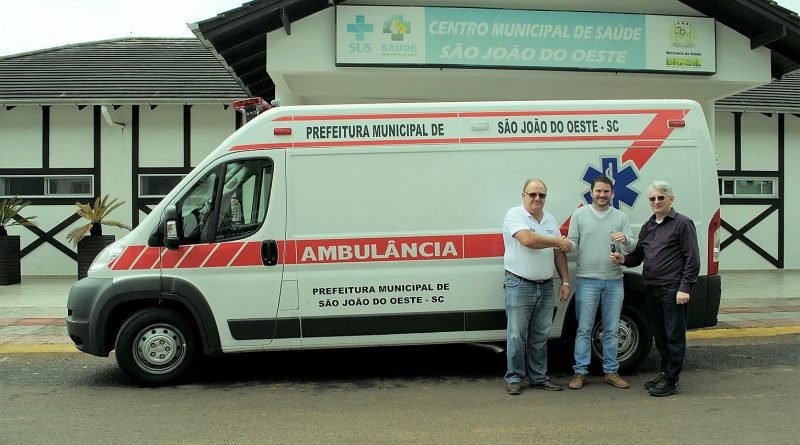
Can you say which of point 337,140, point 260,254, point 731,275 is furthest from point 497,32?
point 731,275

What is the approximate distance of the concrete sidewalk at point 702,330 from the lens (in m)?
8.08

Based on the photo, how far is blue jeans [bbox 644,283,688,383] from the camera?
5.52 meters

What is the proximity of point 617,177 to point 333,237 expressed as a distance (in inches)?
105

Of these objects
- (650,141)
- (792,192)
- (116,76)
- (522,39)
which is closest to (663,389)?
(650,141)

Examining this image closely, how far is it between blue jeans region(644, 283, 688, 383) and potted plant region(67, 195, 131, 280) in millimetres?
9671

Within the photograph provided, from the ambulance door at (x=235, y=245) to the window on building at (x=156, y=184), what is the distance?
27.2ft

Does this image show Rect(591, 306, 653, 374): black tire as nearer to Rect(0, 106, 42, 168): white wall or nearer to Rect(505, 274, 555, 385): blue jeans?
Rect(505, 274, 555, 385): blue jeans

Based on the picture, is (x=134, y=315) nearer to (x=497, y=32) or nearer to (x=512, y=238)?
(x=512, y=238)

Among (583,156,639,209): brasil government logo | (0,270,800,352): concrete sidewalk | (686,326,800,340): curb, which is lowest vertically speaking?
(686,326,800,340): curb

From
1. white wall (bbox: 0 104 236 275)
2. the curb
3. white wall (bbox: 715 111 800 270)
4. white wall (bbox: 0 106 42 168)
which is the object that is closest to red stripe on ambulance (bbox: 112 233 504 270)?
the curb

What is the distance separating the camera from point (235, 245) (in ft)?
19.1

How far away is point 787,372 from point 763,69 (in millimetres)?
6263

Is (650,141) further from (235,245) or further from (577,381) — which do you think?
(235,245)

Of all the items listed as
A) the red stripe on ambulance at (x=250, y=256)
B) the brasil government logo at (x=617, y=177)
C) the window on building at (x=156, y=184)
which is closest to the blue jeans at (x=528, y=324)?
the brasil government logo at (x=617, y=177)
